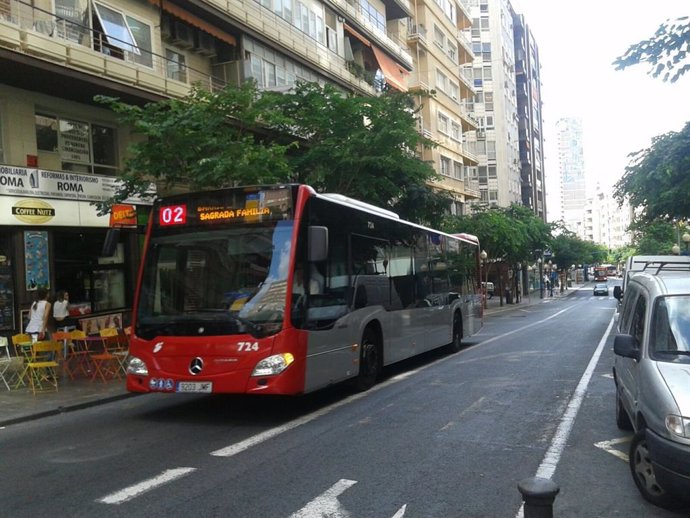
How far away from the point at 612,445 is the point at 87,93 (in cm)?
1423

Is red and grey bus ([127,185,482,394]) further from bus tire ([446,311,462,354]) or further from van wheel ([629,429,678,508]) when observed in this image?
bus tire ([446,311,462,354])

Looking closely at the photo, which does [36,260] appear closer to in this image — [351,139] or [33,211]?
[33,211]

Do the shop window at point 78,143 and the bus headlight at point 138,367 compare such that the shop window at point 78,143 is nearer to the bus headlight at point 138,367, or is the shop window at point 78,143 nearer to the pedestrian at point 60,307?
the pedestrian at point 60,307

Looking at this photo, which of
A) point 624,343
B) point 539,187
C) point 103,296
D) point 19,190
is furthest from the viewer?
point 539,187

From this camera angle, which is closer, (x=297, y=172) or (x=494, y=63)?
(x=297, y=172)

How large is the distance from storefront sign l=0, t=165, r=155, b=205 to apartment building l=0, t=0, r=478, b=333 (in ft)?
0.08

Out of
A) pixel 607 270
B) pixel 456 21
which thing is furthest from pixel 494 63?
pixel 607 270

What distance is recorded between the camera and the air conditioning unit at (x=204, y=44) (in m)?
20.1

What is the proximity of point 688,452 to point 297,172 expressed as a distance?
48.8ft

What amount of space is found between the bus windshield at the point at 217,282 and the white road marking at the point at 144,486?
7.13ft

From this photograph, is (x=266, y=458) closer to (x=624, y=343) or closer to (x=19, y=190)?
(x=624, y=343)

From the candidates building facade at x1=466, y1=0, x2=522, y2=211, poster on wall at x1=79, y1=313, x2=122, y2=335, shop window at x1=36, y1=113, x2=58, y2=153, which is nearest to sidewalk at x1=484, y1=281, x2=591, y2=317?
building facade at x1=466, y1=0, x2=522, y2=211

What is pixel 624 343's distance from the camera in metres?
5.25

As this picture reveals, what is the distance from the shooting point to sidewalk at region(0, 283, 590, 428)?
8703mm
